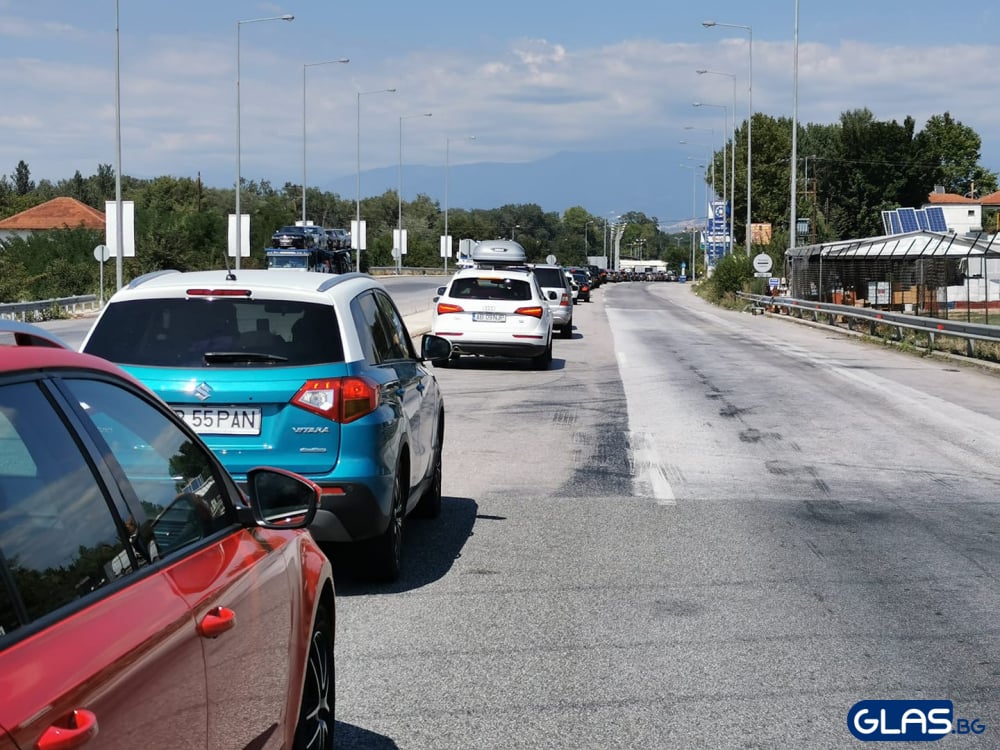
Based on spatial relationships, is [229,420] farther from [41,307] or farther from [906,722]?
[41,307]

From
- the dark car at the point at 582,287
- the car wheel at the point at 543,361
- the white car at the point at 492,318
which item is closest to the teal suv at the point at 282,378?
the white car at the point at 492,318

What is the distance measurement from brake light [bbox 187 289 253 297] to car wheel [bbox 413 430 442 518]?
8.12ft

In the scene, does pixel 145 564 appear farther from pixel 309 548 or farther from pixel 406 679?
pixel 406 679

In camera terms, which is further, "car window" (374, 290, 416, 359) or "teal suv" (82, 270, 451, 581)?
"car window" (374, 290, 416, 359)

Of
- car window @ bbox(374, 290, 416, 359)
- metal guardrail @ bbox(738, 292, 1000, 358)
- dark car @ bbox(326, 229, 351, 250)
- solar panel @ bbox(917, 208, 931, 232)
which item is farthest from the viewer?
dark car @ bbox(326, 229, 351, 250)

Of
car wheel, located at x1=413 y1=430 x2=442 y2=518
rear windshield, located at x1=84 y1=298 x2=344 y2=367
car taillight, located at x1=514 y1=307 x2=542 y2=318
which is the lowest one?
car wheel, located at x1=413 y1=430 x2=442 y2=518

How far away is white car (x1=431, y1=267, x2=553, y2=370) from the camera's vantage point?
76.3 ft

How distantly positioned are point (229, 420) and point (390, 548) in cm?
112

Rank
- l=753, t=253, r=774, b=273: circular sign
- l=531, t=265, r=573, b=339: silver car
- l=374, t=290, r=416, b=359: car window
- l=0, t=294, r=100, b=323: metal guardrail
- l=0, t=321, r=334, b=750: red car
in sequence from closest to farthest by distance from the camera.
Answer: l=0, t=321, r=334, b=750: red car → l=374, t=290, r=416, b=359: car window → l=531, t=265, r=573, b=339: silver car → l=0, t=294, r=100, b=323: metal guardrail → l=753, t=253, r=774, b=273: circular sign

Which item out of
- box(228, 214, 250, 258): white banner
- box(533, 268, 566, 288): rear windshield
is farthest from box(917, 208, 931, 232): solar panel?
box(228, 214, 250, 258): white banner

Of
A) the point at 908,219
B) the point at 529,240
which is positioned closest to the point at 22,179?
the point at 529,240

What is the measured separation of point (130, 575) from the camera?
2.89 metres

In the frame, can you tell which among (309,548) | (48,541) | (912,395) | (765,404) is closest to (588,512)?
(309,548)

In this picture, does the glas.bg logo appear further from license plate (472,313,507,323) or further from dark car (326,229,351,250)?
dark car (326,229,351,250)
